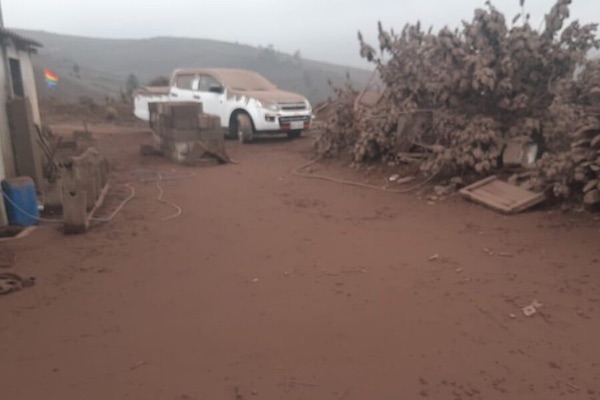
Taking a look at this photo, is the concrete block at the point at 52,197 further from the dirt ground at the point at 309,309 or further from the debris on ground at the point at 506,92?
the debris on ground at the point at 506,92

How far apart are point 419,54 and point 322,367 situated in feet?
23.0

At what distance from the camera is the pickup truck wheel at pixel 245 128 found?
12.9 m

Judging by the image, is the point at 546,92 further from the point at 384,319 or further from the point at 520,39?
the point at 384,319

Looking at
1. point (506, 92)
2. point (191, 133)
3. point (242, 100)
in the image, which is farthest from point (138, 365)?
point (242, 100)

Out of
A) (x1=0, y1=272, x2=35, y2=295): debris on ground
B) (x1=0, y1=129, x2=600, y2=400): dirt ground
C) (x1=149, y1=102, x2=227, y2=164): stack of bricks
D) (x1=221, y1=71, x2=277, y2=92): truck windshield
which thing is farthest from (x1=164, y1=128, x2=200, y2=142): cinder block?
(x1=0, y1=272, x2=35, y2=295): debris on ground

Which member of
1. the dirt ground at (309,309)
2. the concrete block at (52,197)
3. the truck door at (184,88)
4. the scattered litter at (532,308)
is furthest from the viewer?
the truck door at (184,88)

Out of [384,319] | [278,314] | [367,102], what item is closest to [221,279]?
[278,314]

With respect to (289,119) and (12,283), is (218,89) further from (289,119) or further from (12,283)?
(12,283)

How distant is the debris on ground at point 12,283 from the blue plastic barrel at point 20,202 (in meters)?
1.92

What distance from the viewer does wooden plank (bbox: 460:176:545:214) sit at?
6055 millimetres

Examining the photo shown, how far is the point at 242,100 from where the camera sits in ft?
42.0

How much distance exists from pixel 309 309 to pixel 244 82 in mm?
10887

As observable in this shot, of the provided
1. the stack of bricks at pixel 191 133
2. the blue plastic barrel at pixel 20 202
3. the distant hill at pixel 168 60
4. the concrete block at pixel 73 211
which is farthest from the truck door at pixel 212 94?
the distant hill at pixel 168 60

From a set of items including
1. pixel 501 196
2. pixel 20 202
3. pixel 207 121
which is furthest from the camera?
pixel 207 121
